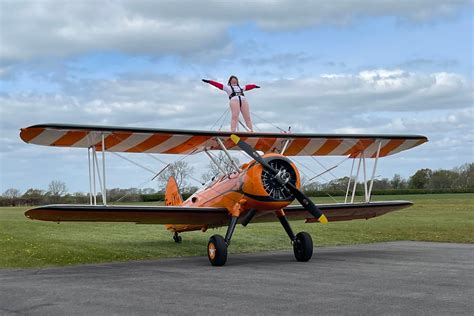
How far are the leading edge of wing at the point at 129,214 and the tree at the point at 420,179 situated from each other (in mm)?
67168

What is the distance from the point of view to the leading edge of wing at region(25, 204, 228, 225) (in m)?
13.0

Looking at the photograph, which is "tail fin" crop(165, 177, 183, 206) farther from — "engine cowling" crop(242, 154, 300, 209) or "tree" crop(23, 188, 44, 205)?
"tree" crop(23, 188, 44, 205)

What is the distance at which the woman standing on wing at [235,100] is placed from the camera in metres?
16.0

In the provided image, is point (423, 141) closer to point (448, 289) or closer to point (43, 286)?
point (448, 289)

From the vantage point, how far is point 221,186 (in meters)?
15.0

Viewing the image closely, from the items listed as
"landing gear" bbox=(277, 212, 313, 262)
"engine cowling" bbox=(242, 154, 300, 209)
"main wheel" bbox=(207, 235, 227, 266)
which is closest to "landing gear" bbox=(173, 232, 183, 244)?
"landing gear" bbox=(277, 212, 313, 262)

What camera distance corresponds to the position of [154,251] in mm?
17344

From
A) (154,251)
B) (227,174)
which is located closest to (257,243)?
(154,251)

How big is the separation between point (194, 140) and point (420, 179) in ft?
226

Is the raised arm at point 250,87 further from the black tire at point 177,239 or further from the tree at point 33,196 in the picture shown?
the tree at point 33,196

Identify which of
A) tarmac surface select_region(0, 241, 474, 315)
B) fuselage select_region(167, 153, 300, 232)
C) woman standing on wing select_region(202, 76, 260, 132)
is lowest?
tarmac surface select_region(0, 241, 474, 315)

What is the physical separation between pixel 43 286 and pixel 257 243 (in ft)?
32.2

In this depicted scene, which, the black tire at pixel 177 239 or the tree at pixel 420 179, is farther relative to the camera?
the tree at pixel 420 179

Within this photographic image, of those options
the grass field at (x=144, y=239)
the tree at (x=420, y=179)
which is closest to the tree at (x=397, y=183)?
the tree at (x=420, y=179)
